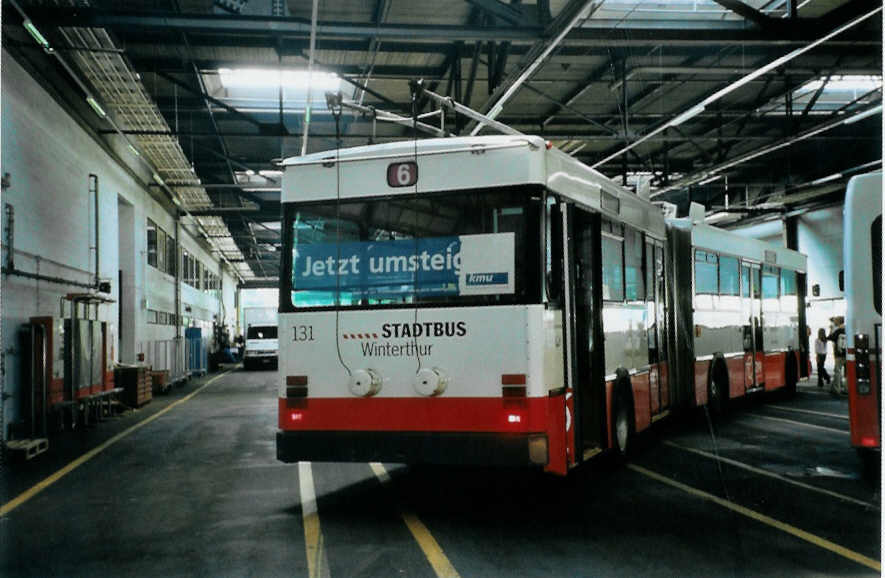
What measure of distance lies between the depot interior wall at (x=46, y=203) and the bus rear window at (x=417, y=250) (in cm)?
718

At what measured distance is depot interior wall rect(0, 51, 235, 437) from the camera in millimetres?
14836

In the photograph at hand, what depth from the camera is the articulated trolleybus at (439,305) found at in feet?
25.2

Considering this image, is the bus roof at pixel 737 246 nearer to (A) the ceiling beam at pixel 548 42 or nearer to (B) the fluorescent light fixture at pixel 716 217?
(A) the ceiling beam at pixel 548 42

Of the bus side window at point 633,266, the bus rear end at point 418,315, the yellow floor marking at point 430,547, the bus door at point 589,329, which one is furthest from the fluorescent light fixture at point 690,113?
the yellow floor marking at point 430,547

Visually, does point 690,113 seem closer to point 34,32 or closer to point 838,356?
point 838,356

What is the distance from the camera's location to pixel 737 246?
17.2 m

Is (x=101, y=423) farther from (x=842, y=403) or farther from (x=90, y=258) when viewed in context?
(x=842, y=403)

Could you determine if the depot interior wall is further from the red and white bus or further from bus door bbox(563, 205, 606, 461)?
the red and white bus

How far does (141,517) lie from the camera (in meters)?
8.38

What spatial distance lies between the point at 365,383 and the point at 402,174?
193cm

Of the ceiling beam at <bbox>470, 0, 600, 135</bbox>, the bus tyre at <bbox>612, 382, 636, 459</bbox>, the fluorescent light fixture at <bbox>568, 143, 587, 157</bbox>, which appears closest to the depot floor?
the bus tyre at <bbox>612, 382, 636, 459</bbox>

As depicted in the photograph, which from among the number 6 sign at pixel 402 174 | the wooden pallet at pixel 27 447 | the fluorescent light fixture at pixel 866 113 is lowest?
the wooden pallet at pixel 27 447

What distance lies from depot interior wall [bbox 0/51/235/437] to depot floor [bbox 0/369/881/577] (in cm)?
335

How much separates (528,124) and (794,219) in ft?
51.1
